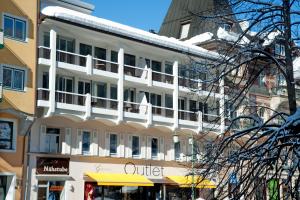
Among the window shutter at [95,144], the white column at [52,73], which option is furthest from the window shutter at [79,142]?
the white column at [52,73]

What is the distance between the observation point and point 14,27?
33531mm

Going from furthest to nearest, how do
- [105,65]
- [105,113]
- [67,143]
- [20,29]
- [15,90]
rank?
[105,65], [105,113], [67,143], [20,29], [15,90]

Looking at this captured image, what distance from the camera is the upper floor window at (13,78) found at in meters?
32.5

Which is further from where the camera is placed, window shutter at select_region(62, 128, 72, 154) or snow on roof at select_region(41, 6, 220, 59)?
snow on roof at select_region(41, 6, 220, 59)

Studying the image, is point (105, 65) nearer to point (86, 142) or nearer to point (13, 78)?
point (86, 142)

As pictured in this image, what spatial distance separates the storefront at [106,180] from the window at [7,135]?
7.17 ft

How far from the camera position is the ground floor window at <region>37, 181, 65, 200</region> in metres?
34.3

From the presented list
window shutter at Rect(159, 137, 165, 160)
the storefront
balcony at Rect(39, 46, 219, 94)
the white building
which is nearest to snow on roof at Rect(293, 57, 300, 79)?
balcony at Rect(39, 46, 219, 94)

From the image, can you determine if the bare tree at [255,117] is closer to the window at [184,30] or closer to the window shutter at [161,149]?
the window shutter at [161,149]

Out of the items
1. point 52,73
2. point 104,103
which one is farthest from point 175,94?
point 52,73

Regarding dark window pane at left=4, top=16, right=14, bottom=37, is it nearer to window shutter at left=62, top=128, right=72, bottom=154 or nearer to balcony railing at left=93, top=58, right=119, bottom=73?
balcony railing at left=93, top=58, right=119, bottom=73

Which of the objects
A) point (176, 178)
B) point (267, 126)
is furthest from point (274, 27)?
point (176, 178)

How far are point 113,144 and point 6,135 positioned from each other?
8.69 meters

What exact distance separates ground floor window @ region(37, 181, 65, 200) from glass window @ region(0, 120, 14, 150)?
3303 mm
